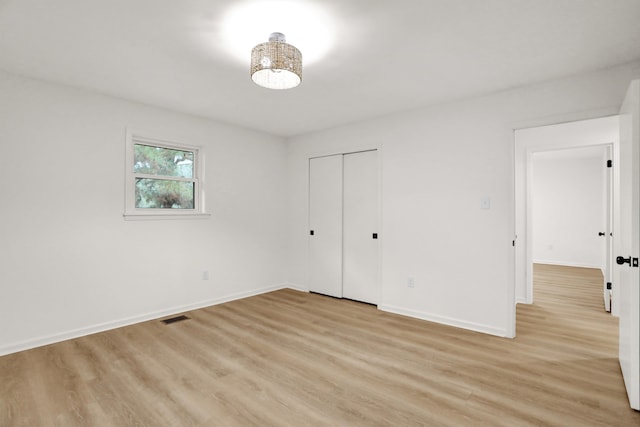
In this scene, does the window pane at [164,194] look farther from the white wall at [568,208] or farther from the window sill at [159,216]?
the white wall at [568,208]

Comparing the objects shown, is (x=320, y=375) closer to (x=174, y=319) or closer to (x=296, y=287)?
(x=174, y=319)

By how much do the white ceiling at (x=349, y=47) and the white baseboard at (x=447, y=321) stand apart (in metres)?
2.42

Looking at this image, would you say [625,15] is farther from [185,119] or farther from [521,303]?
[185,119]

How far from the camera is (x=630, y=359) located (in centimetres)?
207

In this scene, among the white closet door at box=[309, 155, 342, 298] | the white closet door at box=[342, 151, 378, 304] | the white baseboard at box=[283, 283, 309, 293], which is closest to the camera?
the white closet door at box=[342, 151, 378, 304]

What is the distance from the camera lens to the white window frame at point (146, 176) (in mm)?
3574

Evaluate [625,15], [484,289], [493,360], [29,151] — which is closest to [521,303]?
[484,289]

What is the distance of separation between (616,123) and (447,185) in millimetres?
2665

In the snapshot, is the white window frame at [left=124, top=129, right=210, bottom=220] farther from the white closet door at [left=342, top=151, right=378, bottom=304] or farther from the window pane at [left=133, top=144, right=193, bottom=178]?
the white closet door at [left=342, top=151, right=378, bottom=304]

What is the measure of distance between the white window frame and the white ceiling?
48cm

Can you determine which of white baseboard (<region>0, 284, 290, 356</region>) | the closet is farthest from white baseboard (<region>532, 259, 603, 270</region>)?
white baseboard (<region>0, 284, 290, 356</region>)

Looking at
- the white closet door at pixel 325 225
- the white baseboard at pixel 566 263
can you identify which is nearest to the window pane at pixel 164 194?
the white closet door at pixel 325 225

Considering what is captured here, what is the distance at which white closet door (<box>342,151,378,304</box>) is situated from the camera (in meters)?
4.36

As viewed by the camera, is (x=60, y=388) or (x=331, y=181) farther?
(x=331, y=181)
